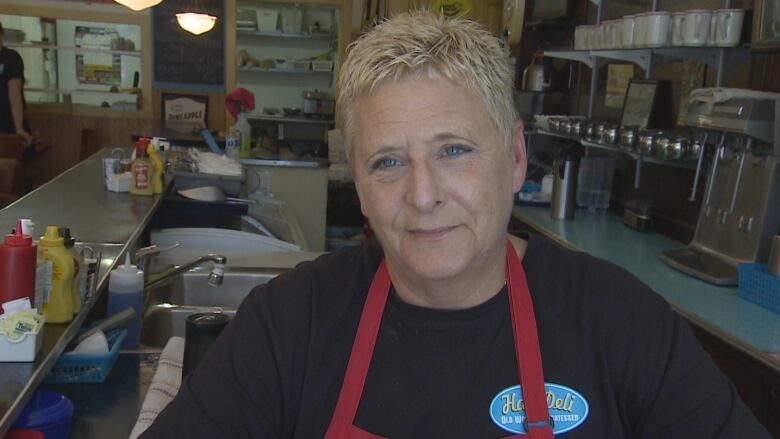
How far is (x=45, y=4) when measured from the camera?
8.16m

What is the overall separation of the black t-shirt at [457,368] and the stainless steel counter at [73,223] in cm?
27

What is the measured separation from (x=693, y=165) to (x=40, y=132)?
7.26 m

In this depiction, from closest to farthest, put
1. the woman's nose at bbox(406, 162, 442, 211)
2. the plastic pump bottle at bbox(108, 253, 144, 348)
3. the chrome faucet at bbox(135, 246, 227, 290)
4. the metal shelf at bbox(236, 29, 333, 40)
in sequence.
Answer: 1. the woman's nose at bbox(406, 162, 442, 211)
2. the plastic pump bottle at bbox(108, 253, 144, 348)
3. the chrome faucet at bbox(135, 246, 227, 290)
4. the metal shelf at bbox(236, 29, 333, 40)

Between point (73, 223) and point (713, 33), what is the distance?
2548 millimetres

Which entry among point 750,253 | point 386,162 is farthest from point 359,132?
point 750,253

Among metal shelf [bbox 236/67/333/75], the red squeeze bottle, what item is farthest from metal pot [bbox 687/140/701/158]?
metal shelf [bbox 236/67/333/75]

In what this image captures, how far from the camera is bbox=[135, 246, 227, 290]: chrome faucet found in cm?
235

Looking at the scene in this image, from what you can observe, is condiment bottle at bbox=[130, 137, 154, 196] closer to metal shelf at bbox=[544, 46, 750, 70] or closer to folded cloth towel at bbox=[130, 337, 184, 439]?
folded cloth towel at bbox=[130, 337, 184, 439]

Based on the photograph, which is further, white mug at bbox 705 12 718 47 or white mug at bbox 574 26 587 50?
white mug at bbox 574 26 587 50

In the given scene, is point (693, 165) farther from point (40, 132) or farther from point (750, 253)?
point (40, 132)

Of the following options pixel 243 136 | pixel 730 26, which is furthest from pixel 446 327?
pixel 243 136

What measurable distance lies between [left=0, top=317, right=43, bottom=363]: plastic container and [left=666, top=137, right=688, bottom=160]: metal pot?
8.29 ft

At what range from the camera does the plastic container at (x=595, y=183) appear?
423 cm

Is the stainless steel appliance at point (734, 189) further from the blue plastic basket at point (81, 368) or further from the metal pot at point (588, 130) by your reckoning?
the blue plastic basket at point (81, 368)
